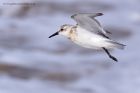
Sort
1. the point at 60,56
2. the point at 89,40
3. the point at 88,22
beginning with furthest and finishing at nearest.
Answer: the point at 60,56 < the point at 88,22 < the point at 89,40

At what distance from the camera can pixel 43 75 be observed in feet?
34.4

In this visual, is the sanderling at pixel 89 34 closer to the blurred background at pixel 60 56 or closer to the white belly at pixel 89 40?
the white belly at pixel 89 40

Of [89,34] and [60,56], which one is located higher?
[89,34]

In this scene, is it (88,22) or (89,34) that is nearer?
(89,34)

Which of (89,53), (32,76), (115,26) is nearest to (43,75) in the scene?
(32,76)

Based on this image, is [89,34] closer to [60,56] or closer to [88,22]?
[88,22]

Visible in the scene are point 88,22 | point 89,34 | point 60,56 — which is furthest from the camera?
point 60,56

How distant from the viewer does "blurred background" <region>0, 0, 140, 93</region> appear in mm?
10117

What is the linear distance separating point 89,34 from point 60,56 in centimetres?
737

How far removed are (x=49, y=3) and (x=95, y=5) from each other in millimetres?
878

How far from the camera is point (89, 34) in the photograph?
3410 millimetres

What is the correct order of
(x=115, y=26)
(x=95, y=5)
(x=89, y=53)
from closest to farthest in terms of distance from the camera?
(x=89, y=53) < (x=115, y=26) < (x=95, y=5)

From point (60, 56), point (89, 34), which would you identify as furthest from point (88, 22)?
point (60, 56)

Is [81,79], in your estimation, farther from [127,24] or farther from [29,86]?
[127,24]
